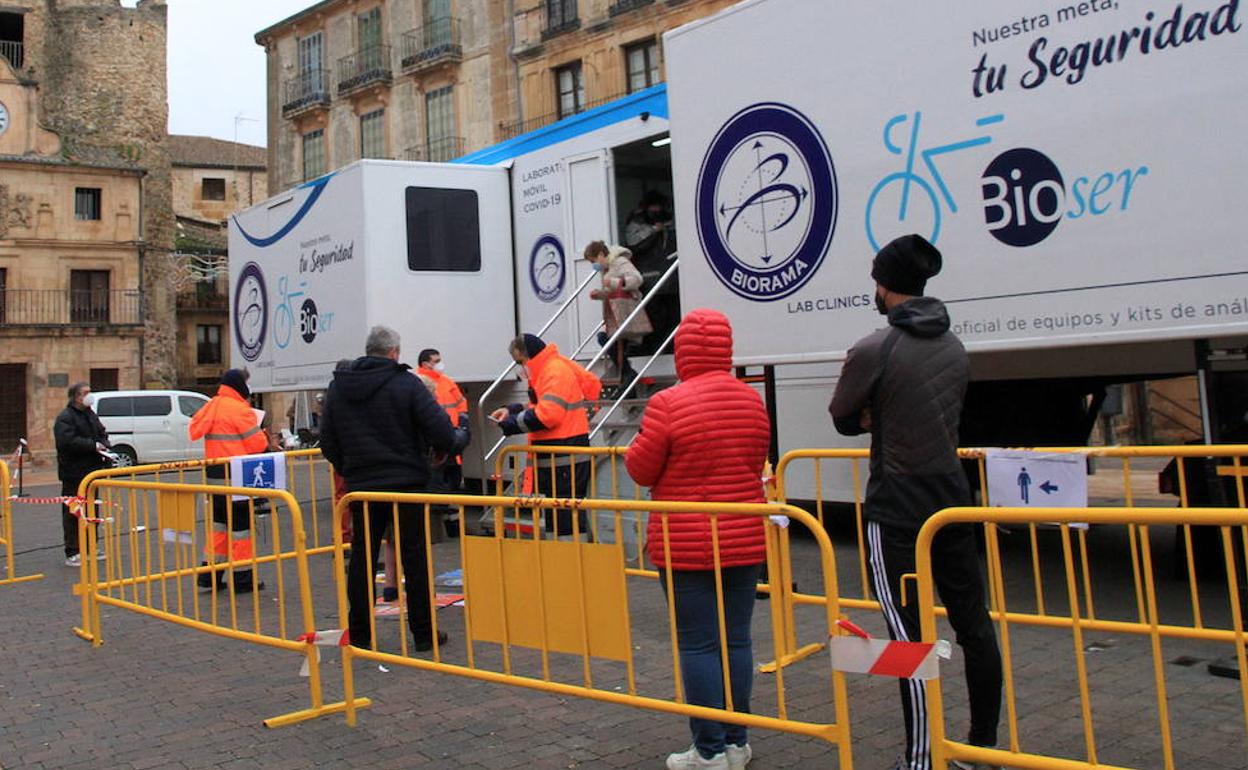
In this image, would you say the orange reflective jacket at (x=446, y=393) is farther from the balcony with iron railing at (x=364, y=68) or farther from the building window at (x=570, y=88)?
the balcony with iron railing at (x=364, y=68)

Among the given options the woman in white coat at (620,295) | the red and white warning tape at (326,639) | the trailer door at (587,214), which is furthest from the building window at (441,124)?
the red and white warning tape at (326,639)

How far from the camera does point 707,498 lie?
4148 millimetres

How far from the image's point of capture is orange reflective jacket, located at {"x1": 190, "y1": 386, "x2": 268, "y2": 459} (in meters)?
8.41

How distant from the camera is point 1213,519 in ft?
9.53

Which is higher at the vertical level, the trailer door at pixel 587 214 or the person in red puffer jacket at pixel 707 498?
the trailer door at pixel 587 214

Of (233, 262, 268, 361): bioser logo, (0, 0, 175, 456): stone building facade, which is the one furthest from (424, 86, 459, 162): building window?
(233, 262, 268, 361): bioser logo

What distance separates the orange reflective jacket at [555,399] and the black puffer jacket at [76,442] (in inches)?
189

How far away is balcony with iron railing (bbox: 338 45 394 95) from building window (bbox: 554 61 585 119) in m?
7.41

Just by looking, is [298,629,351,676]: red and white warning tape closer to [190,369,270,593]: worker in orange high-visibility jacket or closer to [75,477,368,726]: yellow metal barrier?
[75,477,368,726]: yellow metal barrier

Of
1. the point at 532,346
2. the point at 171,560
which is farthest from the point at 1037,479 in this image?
the point at 171,560

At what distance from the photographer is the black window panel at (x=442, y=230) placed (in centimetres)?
1123

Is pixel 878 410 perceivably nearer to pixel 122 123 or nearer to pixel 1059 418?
pixel 1059 418

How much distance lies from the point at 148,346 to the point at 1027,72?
38.9 metres

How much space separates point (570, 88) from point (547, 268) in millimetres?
19881
